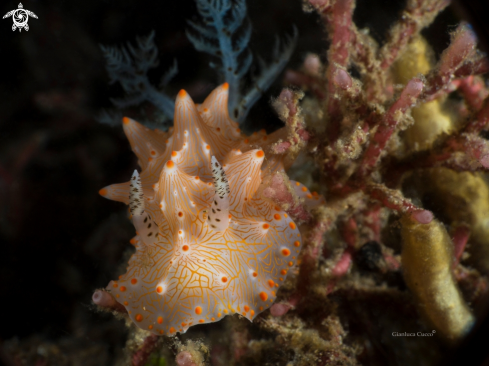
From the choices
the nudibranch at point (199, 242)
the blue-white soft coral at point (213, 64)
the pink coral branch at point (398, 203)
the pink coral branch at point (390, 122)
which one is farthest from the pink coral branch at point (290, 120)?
the blue-white soft coral at point (213, 64)

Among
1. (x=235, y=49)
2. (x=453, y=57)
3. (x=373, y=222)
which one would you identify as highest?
(x=453, y=57)

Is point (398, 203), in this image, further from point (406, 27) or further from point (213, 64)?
point (213, 64)

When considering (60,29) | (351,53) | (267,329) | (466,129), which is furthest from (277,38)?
(267,329)

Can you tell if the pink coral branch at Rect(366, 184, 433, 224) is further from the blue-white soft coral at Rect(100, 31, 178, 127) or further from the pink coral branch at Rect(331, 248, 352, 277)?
Answer: the blue-white soft coral at Rect(100, 31, 178, 127)

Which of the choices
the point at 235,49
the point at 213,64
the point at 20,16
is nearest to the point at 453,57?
the point at 235,49

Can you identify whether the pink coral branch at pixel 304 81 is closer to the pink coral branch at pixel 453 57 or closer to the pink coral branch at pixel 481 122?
the pink coral branch at pixel 453 57
